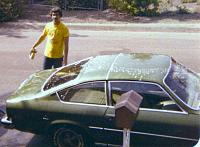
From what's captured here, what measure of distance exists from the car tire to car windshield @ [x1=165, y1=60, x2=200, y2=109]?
1.47 metres

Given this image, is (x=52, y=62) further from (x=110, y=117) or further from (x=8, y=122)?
(x=110, y=117)

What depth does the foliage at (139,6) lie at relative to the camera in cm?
1731

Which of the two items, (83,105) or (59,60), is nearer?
(83,105)

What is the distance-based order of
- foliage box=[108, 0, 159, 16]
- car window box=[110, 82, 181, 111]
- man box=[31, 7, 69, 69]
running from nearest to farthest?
car window box=[110, 82, 181, 111] < man box=[31, 7, 69, 69] < foliage box=[108, 0, 159, 16]

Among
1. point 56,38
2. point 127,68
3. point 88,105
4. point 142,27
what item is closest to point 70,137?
point 88,105

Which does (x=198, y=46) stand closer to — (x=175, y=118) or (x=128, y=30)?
(x=128, y=30)

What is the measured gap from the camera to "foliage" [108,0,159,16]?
56.8 feet

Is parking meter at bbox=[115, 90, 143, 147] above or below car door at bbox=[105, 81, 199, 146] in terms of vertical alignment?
above

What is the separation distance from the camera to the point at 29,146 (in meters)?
6.71

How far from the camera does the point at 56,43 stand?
26.7ft

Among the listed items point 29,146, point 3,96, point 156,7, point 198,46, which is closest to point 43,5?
point 156,7

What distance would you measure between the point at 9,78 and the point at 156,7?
9.17 metres

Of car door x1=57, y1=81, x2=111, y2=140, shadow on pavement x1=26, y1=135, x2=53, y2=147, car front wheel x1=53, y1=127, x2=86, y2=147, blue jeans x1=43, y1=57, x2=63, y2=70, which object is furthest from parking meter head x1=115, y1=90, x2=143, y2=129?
blue jeans x1=43, y1=57, x2=63, y2=70

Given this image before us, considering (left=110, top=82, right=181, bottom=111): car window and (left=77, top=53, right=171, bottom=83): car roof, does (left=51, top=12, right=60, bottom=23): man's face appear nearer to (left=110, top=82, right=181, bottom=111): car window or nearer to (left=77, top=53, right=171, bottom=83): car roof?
(left=77, top=53, right=171, bottom=83): car roof
